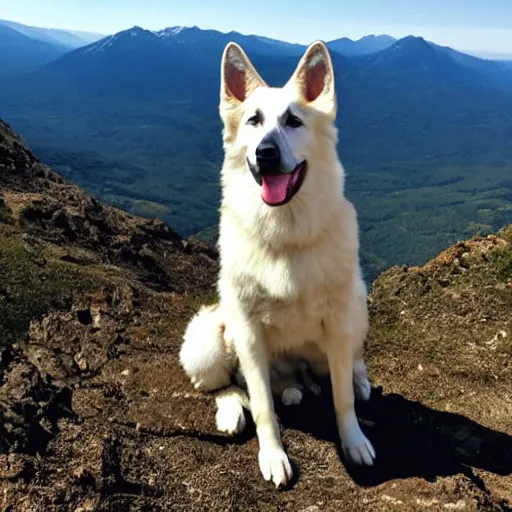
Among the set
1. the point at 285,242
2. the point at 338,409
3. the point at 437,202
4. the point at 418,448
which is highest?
the point at 285,242

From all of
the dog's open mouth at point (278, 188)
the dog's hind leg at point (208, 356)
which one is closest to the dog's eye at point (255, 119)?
the dog's open mouth at point (278, 188)

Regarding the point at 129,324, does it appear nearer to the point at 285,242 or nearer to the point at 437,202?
the point at 285,242

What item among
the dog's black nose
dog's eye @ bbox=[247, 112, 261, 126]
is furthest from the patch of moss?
the dog's black nose

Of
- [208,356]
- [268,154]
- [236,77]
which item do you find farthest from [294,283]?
[236,77]

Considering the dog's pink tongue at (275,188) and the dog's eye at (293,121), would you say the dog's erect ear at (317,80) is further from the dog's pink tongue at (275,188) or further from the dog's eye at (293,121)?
the dog's pink tongue at (275,188)

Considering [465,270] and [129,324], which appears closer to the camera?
[129,324]

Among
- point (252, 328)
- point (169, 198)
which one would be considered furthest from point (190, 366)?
point (169, 198)
